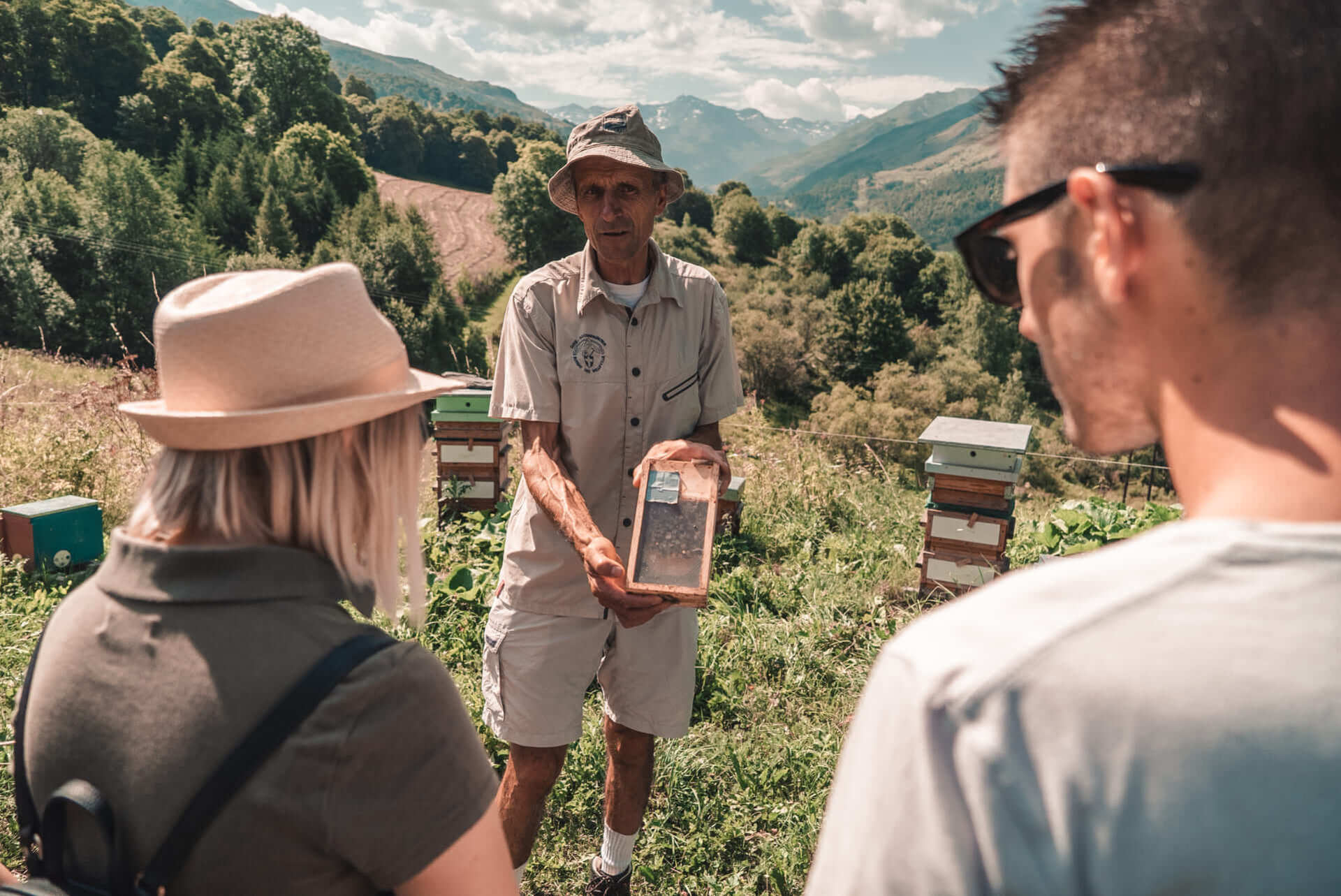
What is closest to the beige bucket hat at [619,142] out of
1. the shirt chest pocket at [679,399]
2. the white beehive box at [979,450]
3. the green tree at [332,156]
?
the shirt chest pocket at [679,399]

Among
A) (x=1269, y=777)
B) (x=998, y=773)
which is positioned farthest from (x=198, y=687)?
(x=1269, y=777)

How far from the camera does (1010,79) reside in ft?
3.48

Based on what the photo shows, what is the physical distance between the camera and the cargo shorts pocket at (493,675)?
311 centimetres

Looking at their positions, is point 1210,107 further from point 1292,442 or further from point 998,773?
point 998,773

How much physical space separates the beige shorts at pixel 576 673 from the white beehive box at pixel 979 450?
3022 mm

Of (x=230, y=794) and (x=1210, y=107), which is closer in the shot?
(x=1210, y=107)

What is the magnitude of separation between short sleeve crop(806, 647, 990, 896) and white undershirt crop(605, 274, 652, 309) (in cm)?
260

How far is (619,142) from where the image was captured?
3.22 meters

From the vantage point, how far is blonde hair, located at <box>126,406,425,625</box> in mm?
1334

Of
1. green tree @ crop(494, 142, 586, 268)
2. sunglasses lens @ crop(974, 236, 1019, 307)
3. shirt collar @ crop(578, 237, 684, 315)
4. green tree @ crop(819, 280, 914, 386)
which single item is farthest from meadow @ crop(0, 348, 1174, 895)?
green tree @ crop(494, 142, 586, 268)

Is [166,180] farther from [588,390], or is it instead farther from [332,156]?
[588,390]

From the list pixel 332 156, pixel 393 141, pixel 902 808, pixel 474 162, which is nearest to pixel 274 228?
pixel 332 156

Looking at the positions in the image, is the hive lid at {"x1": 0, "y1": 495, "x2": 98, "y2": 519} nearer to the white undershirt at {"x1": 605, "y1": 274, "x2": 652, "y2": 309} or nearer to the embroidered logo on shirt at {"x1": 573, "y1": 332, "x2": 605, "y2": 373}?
the embroidered logo on shirt at {"x1": 573, "y1": 332, "x2": 605, "y2": 373}

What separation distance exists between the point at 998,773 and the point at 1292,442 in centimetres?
40
